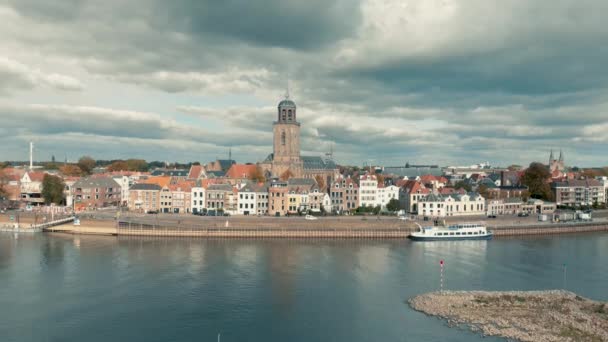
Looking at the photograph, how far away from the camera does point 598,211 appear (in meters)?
83.8

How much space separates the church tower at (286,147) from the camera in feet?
311

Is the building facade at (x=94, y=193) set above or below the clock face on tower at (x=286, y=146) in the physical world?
below

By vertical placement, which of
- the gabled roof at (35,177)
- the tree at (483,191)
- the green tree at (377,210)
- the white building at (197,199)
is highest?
the gabled roof at (35,177)

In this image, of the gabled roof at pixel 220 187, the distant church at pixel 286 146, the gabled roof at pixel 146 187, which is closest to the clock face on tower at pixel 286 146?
A: the distant church at pixel 286 146

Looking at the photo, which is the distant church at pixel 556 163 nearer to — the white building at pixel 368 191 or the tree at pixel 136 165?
the white building at pixel 368 191

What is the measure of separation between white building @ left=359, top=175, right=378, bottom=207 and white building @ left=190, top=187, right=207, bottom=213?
2325 centimetres

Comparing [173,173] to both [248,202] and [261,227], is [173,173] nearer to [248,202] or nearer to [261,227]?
[248,202]

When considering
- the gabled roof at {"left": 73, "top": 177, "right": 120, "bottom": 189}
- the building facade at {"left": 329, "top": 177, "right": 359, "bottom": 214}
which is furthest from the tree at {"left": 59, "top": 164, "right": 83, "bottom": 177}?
the building facade at {"left": 329, "top": 177, "right": 359, "bottom": 214}

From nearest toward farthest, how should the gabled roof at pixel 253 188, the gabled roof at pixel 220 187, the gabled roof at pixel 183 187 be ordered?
1. the gabled roof at pixel 253 188
2. the gabled roof at pixel 220 187
3. the gabled roof at pixel 183 187

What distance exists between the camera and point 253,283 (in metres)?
36.1

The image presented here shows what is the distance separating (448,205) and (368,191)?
12.1 m

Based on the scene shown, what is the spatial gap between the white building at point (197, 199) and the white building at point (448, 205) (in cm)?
3110

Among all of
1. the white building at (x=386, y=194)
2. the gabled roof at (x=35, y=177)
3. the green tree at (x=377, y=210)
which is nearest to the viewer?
the green tree at (x=377, y=210)

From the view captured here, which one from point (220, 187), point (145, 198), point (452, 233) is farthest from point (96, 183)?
point (452, 233)
